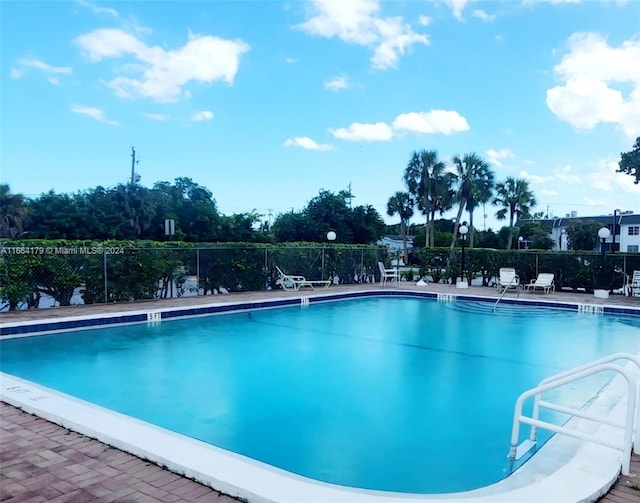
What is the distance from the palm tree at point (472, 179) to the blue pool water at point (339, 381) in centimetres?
2223

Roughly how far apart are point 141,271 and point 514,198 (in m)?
38.0

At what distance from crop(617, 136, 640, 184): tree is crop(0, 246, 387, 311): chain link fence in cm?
903

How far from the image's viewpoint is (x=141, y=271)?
37.2 ft

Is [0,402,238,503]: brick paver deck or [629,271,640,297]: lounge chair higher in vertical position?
[629,271,640,297]: lounge chair

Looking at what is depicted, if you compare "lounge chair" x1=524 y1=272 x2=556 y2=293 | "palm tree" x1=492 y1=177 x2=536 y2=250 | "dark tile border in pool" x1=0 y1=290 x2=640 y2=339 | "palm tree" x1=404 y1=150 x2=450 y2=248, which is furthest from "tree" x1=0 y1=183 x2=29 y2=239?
"palm tree" x1=492 y1=177 x2=536 y2=250

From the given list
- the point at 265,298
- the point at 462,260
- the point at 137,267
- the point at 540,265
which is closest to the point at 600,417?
the point at 265,298

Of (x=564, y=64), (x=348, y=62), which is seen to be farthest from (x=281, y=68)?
(x=564, y=64)

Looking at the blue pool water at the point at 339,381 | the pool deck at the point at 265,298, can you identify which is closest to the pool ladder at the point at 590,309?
the pool deck at the point at 265,298

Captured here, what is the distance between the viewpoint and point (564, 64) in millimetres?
12922

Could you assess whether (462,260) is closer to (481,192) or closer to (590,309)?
(590,309)

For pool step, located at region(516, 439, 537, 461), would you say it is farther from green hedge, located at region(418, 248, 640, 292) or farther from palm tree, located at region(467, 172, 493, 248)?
palm tree, located at region(467, 172, 493, 248)

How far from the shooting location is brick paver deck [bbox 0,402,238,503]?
101 inches

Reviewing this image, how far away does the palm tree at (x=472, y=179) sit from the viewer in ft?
105

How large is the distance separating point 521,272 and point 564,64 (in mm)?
7065
